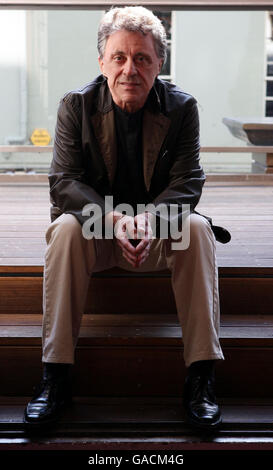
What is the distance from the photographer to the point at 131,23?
1989mm

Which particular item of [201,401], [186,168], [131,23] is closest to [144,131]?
[186,168]

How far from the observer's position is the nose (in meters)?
2.02

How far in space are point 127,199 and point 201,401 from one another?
2.33 ft

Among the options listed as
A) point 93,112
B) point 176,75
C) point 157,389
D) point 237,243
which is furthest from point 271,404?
point 176,75

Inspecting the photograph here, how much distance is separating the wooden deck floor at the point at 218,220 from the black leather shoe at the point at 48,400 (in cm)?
53

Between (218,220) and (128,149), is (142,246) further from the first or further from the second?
(218,220)

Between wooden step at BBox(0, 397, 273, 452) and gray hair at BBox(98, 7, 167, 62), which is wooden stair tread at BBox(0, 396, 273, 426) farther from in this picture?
gray hair at BBox(98, 7, 167, 62)

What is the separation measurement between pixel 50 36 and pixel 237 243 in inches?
92.5

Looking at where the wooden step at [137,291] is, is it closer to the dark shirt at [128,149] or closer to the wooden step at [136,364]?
the wooden step at [136,364]

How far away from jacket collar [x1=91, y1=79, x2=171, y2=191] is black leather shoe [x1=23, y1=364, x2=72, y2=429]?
657mm

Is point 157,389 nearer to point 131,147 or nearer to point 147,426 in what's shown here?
point 147,426

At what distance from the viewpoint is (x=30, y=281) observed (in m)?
2.29

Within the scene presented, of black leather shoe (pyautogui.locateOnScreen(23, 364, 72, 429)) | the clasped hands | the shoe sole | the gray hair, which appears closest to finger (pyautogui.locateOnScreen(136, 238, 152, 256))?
the clasped hands

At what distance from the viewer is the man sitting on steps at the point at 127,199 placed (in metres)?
1.88
